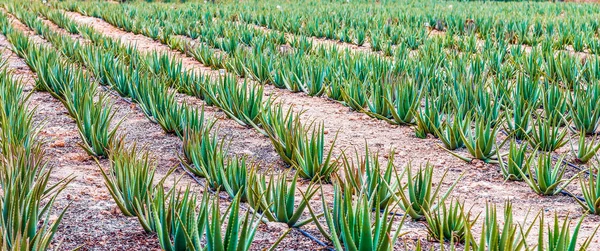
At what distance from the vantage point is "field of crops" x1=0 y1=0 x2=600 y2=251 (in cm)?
228

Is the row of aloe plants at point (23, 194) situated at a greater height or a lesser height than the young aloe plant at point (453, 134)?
Answer: greater

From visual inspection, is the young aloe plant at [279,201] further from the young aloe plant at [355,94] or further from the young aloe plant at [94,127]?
the young aloe plant at [355,94]

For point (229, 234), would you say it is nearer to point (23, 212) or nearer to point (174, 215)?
point (174, 215)

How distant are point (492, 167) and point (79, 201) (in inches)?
78.2

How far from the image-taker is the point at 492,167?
3.67 meters

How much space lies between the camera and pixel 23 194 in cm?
233

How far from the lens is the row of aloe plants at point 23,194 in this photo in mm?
2064

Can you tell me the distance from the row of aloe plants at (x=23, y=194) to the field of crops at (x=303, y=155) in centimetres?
1

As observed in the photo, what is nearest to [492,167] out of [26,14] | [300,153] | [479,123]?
[479,123]

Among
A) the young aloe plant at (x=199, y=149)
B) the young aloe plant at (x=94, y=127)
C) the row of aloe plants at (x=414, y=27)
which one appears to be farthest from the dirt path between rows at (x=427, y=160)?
the row of aloe plants at (x=414, y=27)

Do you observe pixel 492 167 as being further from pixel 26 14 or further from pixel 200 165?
pixel 26 14

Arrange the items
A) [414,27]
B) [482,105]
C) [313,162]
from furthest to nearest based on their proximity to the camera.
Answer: [414,27]
[482,105]
[313,162]

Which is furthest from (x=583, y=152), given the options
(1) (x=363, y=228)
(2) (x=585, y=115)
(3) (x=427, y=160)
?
(1) (x=363, y=228)

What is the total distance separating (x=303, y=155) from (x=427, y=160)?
70cm
